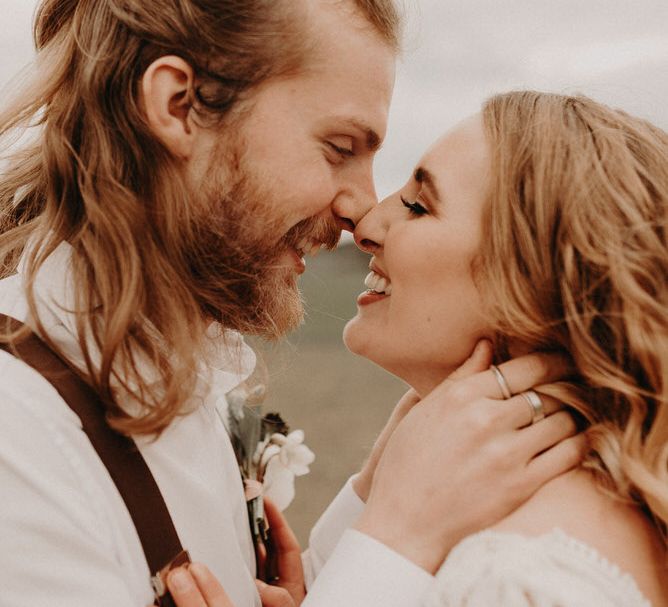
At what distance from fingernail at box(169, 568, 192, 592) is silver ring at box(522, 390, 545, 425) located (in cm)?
74

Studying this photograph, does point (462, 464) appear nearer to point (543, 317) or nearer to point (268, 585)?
point (543, 317)

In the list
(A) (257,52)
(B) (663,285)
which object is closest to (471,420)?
(B) (663,285)

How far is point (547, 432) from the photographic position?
135cm

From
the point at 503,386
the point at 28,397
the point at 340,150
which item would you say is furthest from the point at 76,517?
the point at 340,150

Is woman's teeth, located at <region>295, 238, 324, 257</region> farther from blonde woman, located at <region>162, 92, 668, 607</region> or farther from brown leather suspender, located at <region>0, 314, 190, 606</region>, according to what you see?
brown leather suspender, located at <region>0, 314, 190, 606</region>

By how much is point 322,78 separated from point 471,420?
0.97 metres

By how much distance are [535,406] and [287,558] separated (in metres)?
0.95

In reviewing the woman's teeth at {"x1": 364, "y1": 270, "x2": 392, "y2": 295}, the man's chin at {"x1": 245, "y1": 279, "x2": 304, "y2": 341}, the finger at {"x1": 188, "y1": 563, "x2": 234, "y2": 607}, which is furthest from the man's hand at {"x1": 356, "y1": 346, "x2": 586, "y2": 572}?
the man's chin at {"x1": 245, "y1": 279, "x2": 304, "y2": 341}

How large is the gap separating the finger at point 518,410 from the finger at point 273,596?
834 millimetres

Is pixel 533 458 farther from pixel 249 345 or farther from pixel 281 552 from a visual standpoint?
pixel 249 345

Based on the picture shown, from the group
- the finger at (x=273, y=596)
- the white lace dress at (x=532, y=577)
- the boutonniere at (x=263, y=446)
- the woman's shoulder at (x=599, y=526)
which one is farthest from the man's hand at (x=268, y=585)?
the woman's shoulder at (x=599, y=526)

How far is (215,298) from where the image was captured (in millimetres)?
1859

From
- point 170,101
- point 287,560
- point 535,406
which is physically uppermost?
point 170,101

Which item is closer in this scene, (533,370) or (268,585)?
(533,370)
